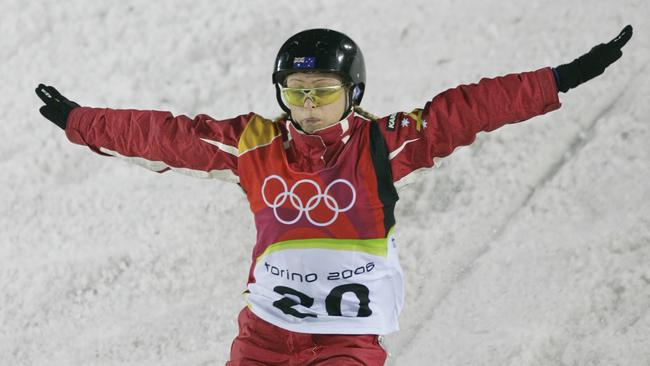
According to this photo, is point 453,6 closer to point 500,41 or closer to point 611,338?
point 500,41

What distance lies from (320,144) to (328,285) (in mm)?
611

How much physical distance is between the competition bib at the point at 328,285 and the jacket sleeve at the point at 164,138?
487mm

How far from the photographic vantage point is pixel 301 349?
12.0ft

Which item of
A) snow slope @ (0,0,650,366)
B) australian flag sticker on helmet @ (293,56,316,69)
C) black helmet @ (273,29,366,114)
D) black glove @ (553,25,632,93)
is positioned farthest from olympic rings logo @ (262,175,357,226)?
snow slope @ (0,0,650,366)

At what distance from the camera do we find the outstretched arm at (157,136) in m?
3.79

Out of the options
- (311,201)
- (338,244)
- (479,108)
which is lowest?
(338,244)

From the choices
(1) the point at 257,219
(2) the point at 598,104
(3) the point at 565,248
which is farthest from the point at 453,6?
(1) the point at 257,219

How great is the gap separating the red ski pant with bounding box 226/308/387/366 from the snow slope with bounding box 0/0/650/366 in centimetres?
118

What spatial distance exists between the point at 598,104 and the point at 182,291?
304 cm

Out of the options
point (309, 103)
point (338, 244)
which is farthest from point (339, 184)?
point (309, 103)

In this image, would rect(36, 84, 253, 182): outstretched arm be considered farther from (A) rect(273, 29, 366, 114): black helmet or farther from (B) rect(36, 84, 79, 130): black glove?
(A) rect(273, 29, 366, 114): black helmet

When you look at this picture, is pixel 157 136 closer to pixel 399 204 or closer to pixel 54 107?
pixel 54 107

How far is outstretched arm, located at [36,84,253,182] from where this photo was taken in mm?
3787

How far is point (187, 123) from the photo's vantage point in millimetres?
3834
